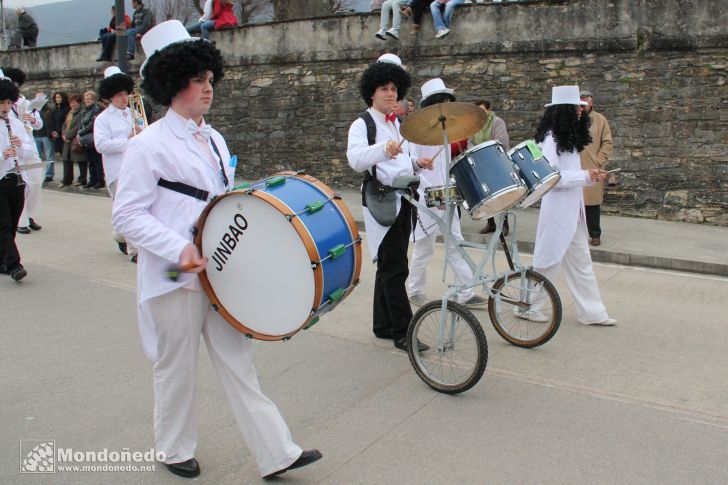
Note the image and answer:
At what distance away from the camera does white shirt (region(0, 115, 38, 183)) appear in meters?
7.99

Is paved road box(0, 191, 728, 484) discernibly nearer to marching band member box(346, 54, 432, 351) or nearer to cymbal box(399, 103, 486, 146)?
marching band member box(346, 54, 432, 351)

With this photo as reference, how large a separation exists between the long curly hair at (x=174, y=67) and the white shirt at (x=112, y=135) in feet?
17.0

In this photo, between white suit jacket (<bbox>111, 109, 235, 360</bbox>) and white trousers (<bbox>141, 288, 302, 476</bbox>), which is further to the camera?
white trousers (<bbox>141, 288, 302, 476</bbox>)

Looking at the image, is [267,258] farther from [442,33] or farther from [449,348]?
[442,33]

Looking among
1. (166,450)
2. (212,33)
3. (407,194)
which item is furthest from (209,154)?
(212,33)

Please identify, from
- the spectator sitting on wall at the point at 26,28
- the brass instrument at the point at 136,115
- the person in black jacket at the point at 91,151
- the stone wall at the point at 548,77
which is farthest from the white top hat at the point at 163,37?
the spectator sitting on wall at the point at 26,28

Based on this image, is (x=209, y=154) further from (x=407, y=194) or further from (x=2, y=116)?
(x=2, y=116)

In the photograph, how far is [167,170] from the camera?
350 centimetres

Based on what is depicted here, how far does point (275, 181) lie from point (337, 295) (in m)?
0.63

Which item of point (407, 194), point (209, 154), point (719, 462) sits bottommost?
point (719, 462)

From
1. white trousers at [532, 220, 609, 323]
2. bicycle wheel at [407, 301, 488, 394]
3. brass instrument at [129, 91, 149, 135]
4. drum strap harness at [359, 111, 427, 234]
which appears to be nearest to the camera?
bicycle wheel at [407, 301, 488, 394]

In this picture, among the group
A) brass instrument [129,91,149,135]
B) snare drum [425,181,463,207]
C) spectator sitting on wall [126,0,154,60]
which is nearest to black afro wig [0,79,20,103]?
brass instrument [129,91,149,135]

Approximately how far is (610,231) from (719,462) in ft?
23.0

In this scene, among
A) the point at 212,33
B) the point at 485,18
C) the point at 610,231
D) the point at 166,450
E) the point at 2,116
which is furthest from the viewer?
the point at 212,33
